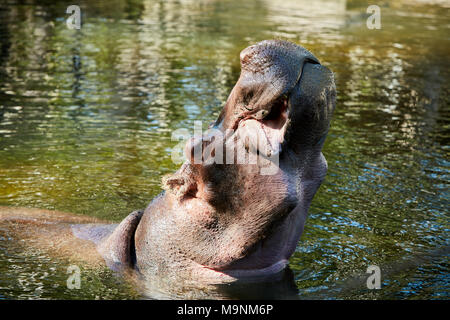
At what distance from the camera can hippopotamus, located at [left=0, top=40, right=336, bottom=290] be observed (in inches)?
129

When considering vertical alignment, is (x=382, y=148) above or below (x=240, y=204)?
below

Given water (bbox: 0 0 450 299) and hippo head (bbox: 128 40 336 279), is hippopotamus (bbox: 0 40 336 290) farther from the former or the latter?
water (bbox: 0 0 450 299)

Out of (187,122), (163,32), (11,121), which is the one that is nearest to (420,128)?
(187,122)

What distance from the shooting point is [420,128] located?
29.2 ft

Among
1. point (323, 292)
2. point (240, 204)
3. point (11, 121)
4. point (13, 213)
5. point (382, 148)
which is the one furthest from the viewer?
point (11, 121)

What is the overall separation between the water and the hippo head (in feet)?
1.74

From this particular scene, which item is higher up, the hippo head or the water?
the hippo head

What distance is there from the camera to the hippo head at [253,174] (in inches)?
129

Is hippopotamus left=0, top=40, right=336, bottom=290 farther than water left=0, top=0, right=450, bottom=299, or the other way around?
water left=0, top=0, right=450, bottom=299

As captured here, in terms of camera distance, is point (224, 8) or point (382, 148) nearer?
point (382, 148)

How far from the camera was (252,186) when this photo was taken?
3395 millimetres

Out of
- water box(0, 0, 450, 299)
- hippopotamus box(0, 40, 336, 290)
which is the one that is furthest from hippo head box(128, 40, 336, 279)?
water box(0, 0, 450, 299)
